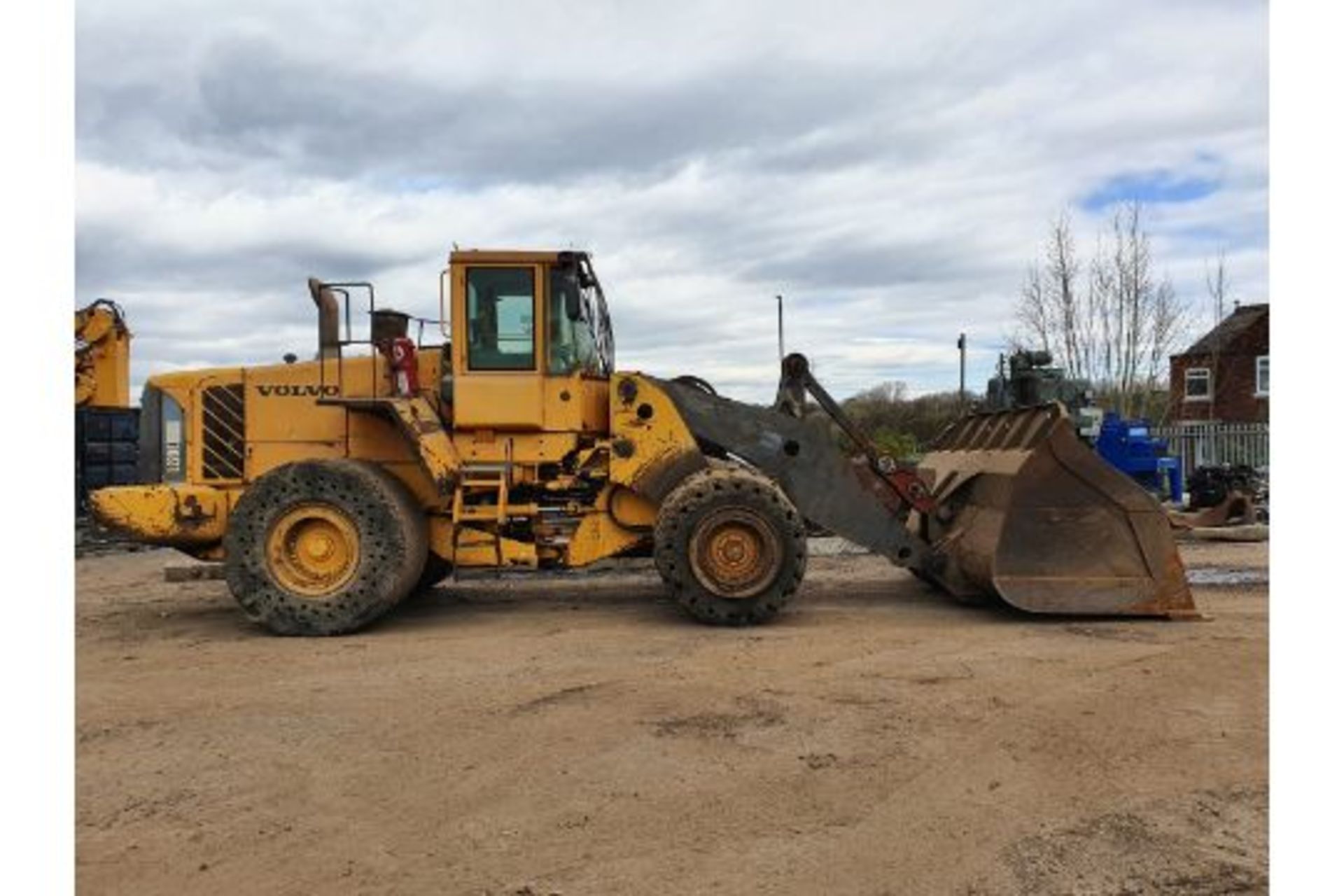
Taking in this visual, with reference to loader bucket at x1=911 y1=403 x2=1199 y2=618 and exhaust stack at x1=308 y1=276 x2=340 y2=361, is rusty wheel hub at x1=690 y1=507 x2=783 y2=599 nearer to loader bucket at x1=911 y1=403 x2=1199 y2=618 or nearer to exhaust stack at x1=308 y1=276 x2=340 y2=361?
loader bucket at x1=911 y1=403 x2=1199 y2=618

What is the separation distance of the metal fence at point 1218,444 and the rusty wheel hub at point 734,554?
2230 cm

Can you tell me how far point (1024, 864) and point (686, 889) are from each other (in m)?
1.21

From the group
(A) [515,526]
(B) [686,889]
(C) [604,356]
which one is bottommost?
(B) [686,889]

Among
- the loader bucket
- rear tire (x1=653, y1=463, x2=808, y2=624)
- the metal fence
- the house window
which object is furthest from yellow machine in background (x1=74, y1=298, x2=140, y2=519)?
the house window

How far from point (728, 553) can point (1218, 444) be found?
929 inches

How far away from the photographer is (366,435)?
30.0 feet

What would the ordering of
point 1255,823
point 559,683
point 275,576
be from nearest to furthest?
point 1255,823 → point 559,683 → point 275,576

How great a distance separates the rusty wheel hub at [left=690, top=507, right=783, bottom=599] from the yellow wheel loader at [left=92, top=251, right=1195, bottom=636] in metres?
0.01

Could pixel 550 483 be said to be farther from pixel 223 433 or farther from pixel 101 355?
pixel 101 355

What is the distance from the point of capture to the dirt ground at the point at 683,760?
402 centimetres

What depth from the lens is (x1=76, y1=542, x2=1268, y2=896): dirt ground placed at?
4.02m

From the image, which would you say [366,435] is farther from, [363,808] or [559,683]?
[363,808]

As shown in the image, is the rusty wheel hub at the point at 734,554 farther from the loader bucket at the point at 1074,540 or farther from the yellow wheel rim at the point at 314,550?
the yellow wheel rim at the point at 314,550

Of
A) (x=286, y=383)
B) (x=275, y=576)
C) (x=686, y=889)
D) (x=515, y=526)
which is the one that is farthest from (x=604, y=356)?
(x=686, y=889)
